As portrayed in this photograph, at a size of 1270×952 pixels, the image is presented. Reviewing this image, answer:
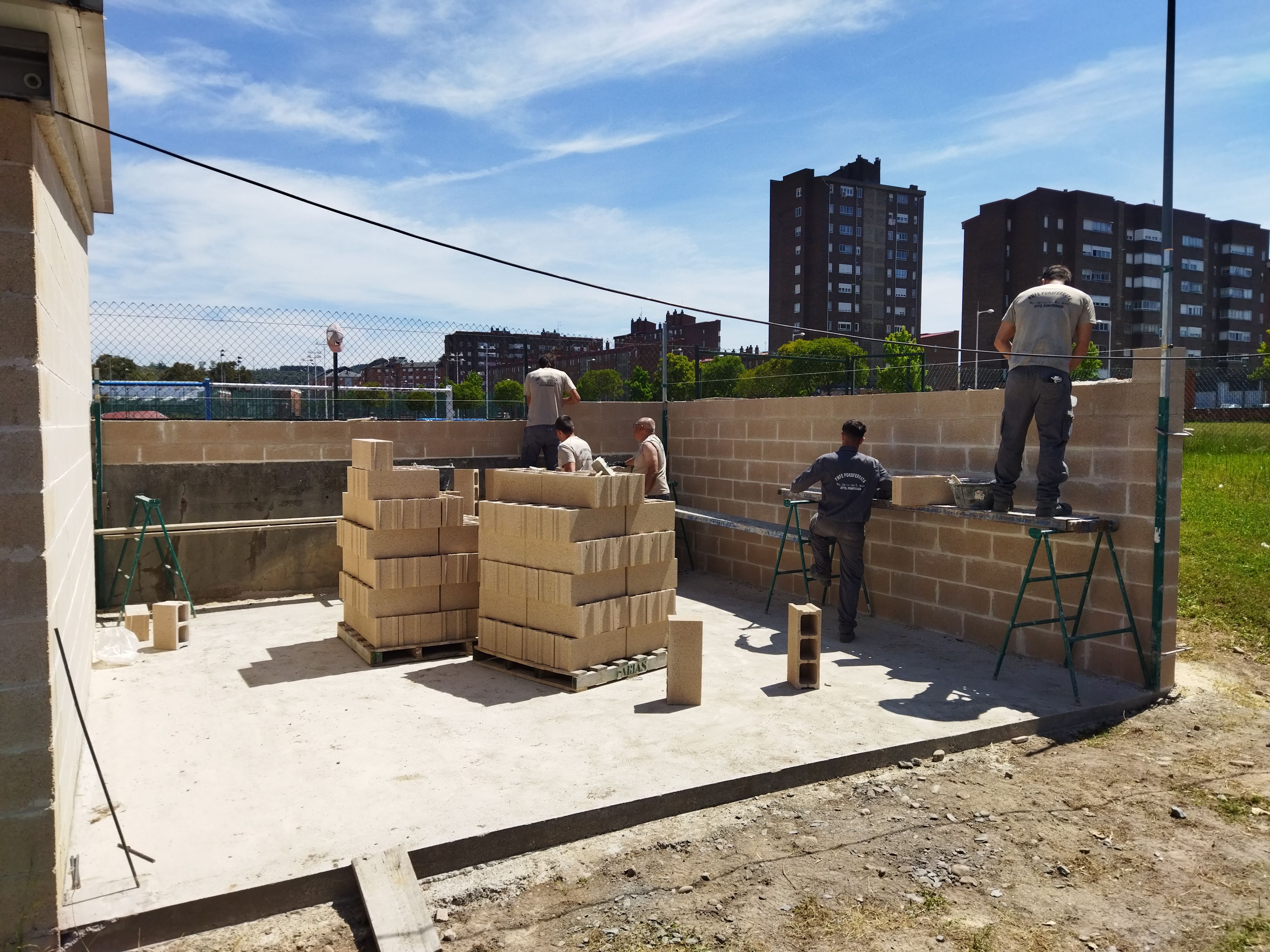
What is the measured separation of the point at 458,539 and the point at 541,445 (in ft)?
10.8

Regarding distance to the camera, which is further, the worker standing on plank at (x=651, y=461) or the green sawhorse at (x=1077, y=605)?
the worker standing on plank at (x=651, y=461)

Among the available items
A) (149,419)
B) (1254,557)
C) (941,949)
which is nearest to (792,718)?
(941,949)

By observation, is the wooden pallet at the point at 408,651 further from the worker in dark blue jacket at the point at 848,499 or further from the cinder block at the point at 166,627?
the worker in dark blue jacket at the point at 848,499

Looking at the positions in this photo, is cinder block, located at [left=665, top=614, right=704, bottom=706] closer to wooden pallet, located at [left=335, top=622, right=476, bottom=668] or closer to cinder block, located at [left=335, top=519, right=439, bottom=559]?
wooden pallet, located at [left=335, top=622, right=476, bottom=668]

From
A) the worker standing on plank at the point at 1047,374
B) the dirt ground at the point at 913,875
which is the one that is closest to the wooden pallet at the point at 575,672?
the dirt ground at the point at 913,875

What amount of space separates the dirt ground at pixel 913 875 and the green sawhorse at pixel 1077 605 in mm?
1079

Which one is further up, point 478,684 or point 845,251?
point 845,251

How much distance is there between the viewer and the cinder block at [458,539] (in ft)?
23.9

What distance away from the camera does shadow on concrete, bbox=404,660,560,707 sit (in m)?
6.21

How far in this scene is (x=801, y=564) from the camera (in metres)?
9.80

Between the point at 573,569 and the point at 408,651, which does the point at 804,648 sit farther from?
the point at 408,651

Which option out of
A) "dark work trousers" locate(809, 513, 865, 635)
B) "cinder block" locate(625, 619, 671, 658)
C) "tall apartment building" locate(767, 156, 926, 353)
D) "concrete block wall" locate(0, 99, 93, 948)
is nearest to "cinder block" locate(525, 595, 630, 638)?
"cinder block" locate(625, 619, 671, 658)

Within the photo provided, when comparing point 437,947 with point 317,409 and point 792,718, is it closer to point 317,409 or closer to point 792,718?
point 792,718

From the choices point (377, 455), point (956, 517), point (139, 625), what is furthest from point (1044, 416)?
point (139, 625)
